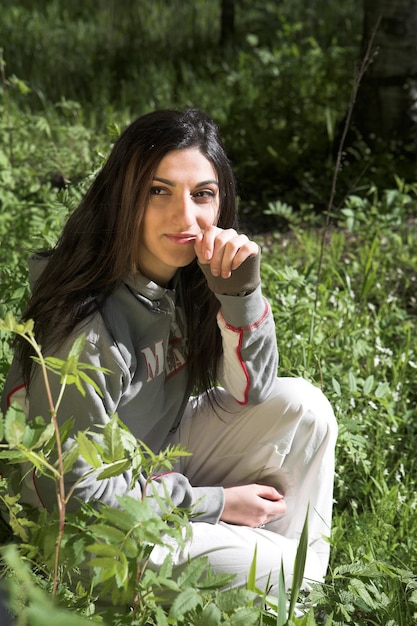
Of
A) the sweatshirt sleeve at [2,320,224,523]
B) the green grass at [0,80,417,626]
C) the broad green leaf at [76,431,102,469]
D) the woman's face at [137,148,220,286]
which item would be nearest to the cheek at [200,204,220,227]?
the woman's face at [137,148,220,286]

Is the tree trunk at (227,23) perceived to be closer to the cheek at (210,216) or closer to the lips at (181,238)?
the cheek at (210,216)

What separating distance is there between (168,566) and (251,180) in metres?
3.86

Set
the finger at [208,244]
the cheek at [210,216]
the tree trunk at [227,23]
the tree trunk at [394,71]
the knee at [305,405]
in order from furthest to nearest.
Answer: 1. the tree trunk at [227,23]
2. the tree trunk at [394,71]
3. the knee at [305,405]
4. the cheek at [210,216]
5. the finger at [208,244]

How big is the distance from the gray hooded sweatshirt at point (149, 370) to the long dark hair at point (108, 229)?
0.05 metres

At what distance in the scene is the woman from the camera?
204 cm

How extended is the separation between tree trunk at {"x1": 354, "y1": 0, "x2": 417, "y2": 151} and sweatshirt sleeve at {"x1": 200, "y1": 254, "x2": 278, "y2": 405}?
120 inches

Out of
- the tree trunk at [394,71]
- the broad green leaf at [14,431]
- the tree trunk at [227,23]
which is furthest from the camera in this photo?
the tree trunk at [227,23]

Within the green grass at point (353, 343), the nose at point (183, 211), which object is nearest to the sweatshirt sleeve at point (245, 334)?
the nose at point (183, 211)

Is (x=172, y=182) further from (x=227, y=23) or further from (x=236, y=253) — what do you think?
(x=227, y=23)

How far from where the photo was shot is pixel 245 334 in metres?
2.17

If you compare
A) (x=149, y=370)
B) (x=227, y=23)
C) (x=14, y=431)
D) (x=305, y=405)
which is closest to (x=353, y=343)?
(x=305, y=405)

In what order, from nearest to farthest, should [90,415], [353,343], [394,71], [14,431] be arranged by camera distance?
[14,431]
[90,415]
[353,343]
[394,71]

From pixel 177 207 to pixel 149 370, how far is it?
382 mm

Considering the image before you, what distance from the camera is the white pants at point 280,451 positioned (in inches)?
91.0
